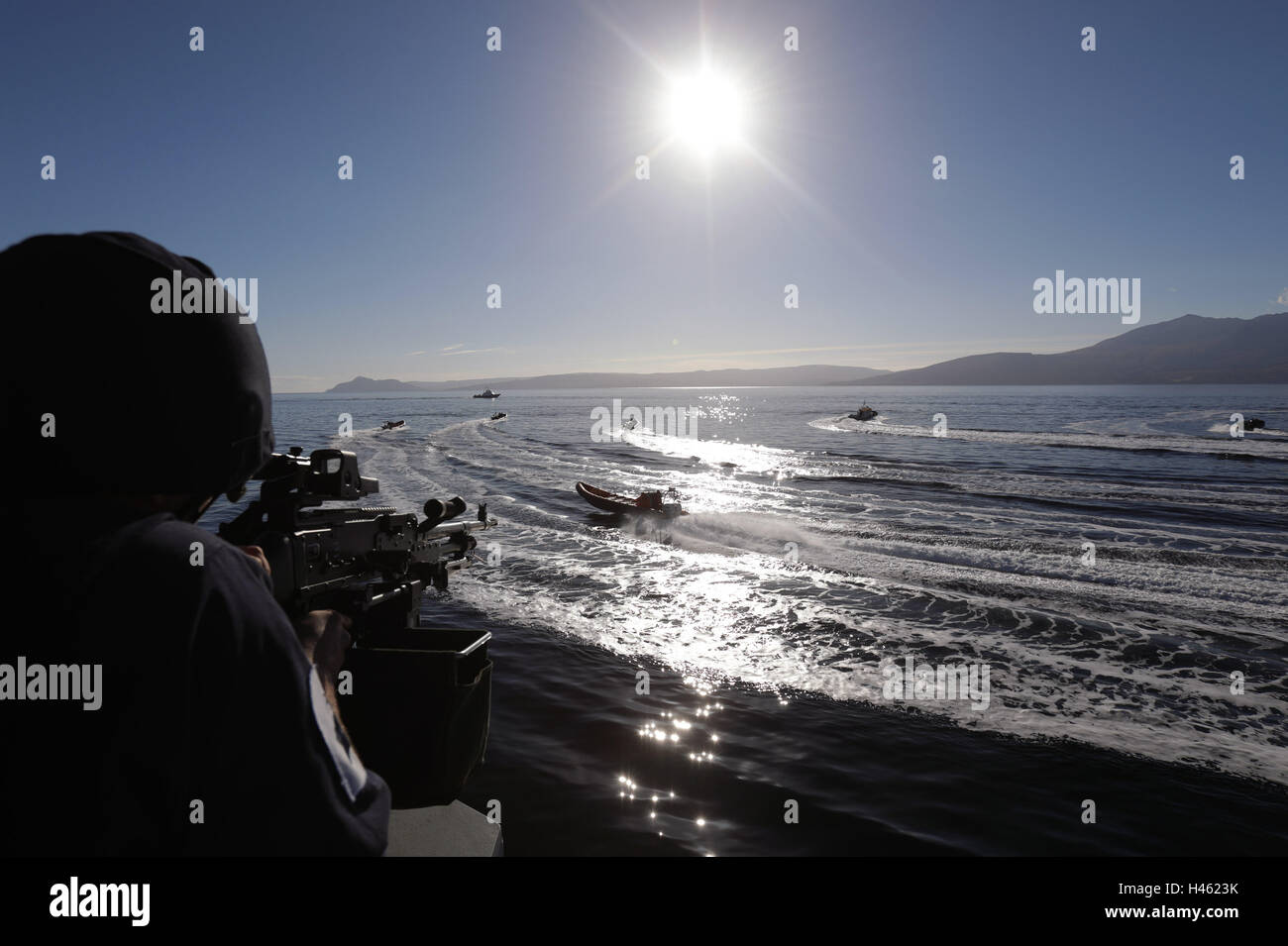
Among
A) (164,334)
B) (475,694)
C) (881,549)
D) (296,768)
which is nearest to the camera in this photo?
(296,768)

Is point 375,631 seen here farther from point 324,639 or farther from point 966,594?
point 966,594

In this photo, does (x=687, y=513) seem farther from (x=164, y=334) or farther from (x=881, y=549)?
(x=164, y=334)

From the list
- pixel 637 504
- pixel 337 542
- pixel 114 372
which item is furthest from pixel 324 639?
pixel 637 504

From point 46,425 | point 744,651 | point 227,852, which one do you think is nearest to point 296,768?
point 227,852

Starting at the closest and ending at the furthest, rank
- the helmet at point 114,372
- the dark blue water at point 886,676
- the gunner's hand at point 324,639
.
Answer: the helmet at point 114,372 < the gunner's hand at point 324,639 < the dark blue water at point 886,676

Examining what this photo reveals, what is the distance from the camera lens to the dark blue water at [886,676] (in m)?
5.85

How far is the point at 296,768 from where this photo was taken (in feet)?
3.81

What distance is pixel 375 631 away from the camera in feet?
12.6

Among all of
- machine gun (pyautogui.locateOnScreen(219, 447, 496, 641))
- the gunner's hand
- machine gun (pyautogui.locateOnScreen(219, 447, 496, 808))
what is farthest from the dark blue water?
the gunner's hand

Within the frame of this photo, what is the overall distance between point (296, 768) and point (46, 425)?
2.64 ft

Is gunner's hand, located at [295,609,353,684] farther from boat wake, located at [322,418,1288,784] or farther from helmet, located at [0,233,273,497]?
boat wake, located at [322,418,1288,784]

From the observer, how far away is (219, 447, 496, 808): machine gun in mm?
2967

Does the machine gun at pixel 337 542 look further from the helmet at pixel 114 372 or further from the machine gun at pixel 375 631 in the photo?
the helmet at pixel 114 372

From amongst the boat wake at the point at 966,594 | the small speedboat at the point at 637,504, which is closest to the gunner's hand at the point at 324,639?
the boat wake at the point at 966,594
